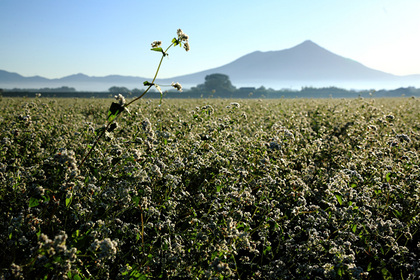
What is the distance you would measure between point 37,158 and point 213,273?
521 cm

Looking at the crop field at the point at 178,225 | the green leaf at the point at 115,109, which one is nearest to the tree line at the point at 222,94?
the crop field at the point at 178,225

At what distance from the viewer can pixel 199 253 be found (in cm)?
323

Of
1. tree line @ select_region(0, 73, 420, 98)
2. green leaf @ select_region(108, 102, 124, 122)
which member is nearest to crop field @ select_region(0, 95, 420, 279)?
green leaf @ select_region(108, 102, 124, 122)

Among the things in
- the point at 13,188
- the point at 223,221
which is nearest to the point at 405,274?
the point at 223,221

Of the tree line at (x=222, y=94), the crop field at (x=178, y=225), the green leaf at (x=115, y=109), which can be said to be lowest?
the crop field at (x=178, y=225)

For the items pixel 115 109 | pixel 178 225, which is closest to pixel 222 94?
pixel 178 225

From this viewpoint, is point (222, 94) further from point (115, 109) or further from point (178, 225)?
point (115, 109)

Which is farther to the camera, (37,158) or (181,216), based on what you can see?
(37,158)

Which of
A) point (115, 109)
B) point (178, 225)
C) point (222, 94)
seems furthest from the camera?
point (222, 94)

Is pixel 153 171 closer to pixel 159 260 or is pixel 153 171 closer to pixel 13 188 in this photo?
pixel 159 260

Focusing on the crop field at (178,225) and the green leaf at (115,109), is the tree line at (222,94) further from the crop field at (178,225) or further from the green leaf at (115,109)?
the green leaf at (115,109)

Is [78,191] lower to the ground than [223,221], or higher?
higher

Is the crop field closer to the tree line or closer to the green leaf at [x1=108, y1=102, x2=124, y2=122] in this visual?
the green leaf at [x1=108, y1=102, x2=124, y2=122]

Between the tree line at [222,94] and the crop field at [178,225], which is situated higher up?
the tree line at [222,94]
